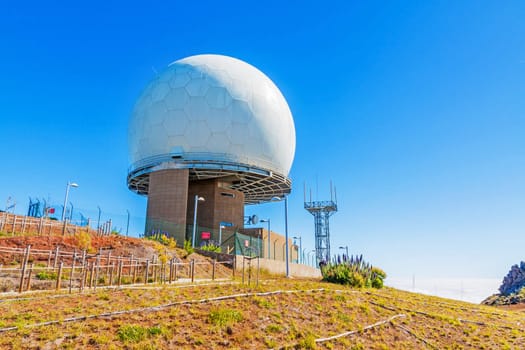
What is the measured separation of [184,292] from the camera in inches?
431

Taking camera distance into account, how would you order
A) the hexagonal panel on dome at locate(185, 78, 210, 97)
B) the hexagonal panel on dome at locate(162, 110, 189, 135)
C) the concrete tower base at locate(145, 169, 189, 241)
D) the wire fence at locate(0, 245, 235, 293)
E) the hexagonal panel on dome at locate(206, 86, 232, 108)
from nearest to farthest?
the wire fence at locate(0, 245, 235, 293), the concrete tower base at locate(145, 169, 189, 241), the hexagonal panel on dome at locate(162, 110, 189, 135), the hexagonal panel on dome at locate(206, 86, 232, 108), the hexagonal panel on dome at locate(185, 78, 210, 97)

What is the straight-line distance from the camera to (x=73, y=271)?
13.1m

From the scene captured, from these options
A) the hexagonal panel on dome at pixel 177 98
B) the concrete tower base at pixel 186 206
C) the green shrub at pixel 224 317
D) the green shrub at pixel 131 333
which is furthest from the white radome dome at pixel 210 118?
the green shrub at pixel 131 333

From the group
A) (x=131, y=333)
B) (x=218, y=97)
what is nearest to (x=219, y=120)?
(x=218, y=97)

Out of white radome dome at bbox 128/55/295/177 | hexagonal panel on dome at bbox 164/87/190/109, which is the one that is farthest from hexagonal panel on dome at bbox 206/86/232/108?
hexagonal panel on dome at bbox 164/87/190/109

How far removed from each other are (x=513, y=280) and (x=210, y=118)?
3530 cm

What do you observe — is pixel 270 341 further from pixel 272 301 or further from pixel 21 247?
pixel 21 247

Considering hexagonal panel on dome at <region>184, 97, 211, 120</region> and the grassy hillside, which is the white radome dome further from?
the grassy hillside

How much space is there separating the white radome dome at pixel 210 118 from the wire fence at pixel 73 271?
40.5 ft

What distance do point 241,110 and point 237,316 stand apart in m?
22.1

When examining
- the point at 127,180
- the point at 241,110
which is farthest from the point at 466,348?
the point at 127,180

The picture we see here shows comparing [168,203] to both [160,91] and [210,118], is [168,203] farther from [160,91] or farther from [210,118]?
[160,91]

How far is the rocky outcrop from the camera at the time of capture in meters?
37.7

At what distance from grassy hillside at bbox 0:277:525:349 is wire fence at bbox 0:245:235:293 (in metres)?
1.39
